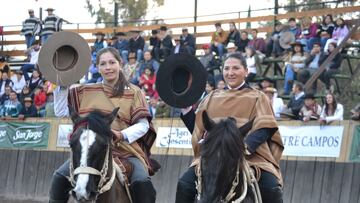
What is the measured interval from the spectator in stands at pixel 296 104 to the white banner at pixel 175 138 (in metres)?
2.00

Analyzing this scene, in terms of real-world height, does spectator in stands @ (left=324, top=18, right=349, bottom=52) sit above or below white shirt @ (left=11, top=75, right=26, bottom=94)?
above

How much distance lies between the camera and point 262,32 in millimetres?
24844

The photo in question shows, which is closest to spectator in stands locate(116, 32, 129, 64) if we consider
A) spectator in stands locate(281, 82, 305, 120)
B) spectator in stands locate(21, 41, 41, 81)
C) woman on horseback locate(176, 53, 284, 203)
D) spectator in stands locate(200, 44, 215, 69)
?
spectator in stands locate(21, 41, 41, 81)

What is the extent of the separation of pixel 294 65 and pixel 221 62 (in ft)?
8.80

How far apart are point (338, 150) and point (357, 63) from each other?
29.0 ft

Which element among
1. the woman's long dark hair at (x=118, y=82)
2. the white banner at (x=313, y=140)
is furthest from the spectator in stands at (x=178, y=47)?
the woman's long dark hair at (x=118, y=82)

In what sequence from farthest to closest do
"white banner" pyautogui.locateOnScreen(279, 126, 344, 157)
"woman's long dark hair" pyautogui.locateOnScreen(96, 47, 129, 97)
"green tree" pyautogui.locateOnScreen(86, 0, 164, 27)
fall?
1. "green tree" pyautogui.locateOnScreen(86, 0, 164, 27)
2. "white banner" pyautogui.locateOnScreen(279, 126, 344, 157)
3. "woman's long dark hair" pyautogui.locateOnScreen(96, 47, 129, 97)

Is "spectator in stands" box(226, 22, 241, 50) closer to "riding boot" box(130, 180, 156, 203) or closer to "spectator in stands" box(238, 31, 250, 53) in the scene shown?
"spectator in stands" box(238, 31, 250, 53)

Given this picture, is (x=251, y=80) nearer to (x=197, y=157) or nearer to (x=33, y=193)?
(x=33, y=193)

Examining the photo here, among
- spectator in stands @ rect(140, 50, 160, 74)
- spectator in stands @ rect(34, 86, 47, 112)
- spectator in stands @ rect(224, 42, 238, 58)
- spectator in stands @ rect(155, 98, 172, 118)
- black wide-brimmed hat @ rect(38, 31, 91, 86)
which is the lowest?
spectator in stands @ rect(34, 86, 47, 112)

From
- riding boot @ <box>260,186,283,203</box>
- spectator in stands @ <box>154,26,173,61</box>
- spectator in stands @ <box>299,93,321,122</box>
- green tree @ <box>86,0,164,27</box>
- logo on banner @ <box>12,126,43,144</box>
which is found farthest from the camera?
green tree @ <box>86,0,164,27</box>

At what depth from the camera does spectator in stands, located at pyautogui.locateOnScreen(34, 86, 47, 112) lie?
2169 centimetres

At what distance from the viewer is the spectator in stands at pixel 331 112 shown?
1462cm

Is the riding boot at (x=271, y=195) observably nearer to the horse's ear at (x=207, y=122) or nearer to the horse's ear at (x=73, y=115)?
the horse's ear at (x=207, y=122)
